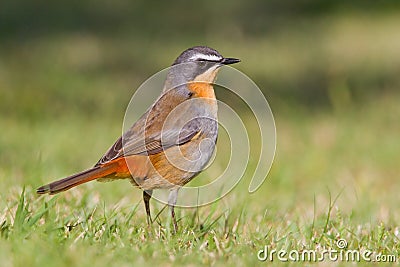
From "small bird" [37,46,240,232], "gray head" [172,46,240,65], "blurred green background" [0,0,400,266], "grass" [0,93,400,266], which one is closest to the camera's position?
"grass" [0,93,400,266]

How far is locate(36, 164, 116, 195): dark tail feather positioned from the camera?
4604mm

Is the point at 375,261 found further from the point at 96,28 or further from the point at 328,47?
the point at 96,28

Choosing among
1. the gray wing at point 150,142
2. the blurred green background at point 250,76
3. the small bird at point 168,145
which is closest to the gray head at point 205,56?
the small bird at point 168,145

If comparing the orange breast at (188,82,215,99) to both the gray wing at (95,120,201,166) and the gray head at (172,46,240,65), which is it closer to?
the gray head at (172,46,240,65)

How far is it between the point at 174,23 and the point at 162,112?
10479mm

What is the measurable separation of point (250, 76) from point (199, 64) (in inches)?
263

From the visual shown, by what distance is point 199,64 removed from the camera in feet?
17.6

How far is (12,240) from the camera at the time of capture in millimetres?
3840

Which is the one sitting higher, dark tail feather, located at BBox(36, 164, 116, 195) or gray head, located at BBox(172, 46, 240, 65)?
gray head, located at BBox(172, 46, 240, 65)

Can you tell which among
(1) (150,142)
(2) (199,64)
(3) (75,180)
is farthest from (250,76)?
(3) (75,180)

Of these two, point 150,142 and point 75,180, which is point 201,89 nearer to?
point 150,142

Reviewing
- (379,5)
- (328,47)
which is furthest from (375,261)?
(379,5)

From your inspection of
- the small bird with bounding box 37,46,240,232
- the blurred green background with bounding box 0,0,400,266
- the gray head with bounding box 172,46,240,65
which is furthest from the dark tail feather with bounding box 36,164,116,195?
the gray head with bounding box 172,46,240,65

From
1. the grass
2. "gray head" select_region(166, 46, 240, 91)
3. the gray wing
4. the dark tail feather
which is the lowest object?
the grass
